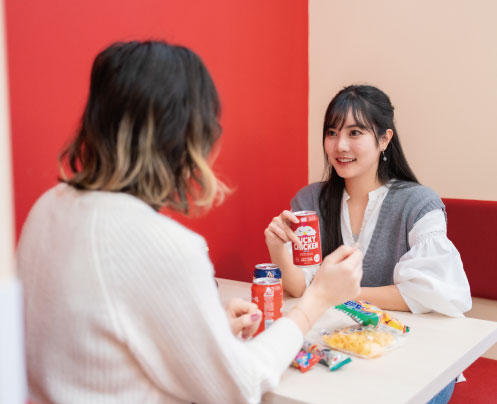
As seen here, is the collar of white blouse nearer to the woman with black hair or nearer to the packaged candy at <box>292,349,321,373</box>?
the woman with black hair

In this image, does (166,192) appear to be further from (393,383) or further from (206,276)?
(393,383)

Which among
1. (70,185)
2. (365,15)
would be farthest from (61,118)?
(365,15)

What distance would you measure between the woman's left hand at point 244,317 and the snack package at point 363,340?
0.17 metres

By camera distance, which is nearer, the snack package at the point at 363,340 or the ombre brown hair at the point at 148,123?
the ombre brown hair at the point at 148,123

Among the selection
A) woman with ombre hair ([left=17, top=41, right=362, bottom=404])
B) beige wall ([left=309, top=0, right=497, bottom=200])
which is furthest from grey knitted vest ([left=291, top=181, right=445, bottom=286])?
woman with ombre hair ([left=17, top=41, right=362, bottom=404])

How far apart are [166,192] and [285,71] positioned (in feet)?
5.13

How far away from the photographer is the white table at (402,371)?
3.18 ft

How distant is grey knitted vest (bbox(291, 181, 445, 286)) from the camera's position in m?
1.72

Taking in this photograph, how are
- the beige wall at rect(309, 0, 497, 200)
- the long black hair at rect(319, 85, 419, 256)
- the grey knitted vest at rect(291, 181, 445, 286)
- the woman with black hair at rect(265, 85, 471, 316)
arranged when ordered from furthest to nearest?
the beige wall at rect(309, 0, 497, 200), the long black hair at rect(319, 85, 419, 256), the grey knitted vest at rect(291, 181, 445, 286), the woman with black hair at rect(265, 85, 471, 316)

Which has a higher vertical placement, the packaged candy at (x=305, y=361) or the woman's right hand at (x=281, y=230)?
the woman's right hand at (x=281, y=230)

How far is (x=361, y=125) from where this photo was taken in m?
1.80

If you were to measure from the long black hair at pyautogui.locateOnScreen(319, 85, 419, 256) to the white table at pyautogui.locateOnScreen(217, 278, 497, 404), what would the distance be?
592mm

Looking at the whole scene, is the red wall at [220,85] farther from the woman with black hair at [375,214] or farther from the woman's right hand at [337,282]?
the woman's right hand at [337,282]

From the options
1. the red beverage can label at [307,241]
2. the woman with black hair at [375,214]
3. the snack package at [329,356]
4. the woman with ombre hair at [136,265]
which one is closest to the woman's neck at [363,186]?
the woman with black hair at [375,214]
